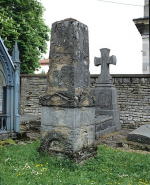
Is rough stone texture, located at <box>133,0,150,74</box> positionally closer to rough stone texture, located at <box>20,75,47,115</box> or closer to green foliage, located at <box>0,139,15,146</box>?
rough stone texture, located at <box>20,75,47,115</box>

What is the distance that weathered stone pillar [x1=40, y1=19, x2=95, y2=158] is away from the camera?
14.3 feet

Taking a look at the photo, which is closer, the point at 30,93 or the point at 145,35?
the point at 30,93

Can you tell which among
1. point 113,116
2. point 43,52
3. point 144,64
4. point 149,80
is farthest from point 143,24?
point 43,52

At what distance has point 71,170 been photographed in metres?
4.09

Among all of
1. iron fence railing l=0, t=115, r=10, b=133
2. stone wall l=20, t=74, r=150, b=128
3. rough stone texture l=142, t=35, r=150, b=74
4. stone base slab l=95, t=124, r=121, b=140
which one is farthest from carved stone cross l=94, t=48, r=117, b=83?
iron fence railing l=0, t=115, r=10, b=133

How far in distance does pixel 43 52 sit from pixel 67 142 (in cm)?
1327

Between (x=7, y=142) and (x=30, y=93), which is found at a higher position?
(x=30, y=93)

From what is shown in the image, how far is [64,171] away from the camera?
3977mm

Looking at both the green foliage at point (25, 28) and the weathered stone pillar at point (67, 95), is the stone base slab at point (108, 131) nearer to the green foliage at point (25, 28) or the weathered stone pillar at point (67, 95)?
the weathered stone pillar at point (67, 95)

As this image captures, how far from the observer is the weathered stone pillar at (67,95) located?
4.35m

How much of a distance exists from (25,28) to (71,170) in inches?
485

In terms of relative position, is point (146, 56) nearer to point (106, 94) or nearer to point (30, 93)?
point (106, 94)

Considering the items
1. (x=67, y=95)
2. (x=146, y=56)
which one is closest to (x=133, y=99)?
(x=146, y=56)

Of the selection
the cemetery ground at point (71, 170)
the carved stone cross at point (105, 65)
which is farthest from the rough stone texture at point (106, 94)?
the cemetery ground at point (71, 170)
